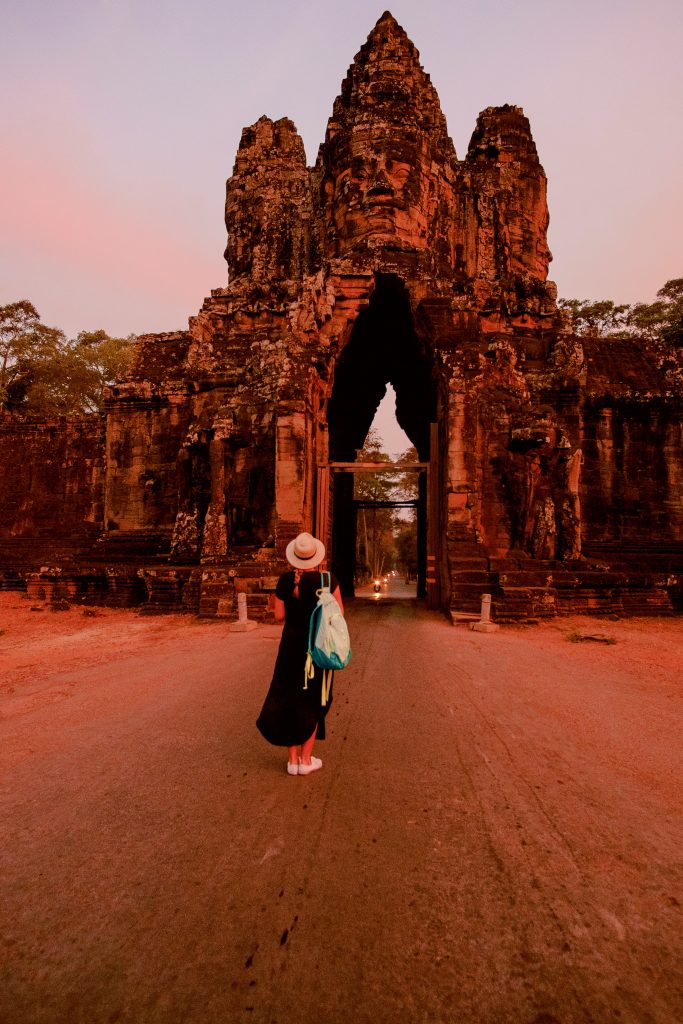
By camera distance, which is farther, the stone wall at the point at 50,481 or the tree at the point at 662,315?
the tree at the point at 662,315

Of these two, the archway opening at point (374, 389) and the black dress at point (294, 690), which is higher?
the archway opening at point (374, 389)

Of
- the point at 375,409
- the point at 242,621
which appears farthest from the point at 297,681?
the point at 375,409

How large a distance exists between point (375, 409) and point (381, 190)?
22.2 ft

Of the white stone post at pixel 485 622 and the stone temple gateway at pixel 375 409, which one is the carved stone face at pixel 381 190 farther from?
the white stone post at pixel 485 622

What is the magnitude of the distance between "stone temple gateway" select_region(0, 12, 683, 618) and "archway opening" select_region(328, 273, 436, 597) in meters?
0.11

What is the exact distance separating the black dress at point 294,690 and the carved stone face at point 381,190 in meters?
14.0

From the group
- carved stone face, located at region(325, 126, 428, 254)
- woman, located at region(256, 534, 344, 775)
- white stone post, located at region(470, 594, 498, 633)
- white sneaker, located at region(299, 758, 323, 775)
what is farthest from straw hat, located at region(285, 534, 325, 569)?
carved stone face, located at region(325, 126, 428, 254)

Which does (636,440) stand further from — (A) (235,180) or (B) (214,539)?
(A) (235,180)

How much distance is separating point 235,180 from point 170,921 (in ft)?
80.4

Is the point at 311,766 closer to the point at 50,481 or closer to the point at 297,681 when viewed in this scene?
the point at 297,681

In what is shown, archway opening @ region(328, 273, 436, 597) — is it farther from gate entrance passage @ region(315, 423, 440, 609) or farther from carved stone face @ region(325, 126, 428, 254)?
carved stone face @ region(325, 126, 428, 254)

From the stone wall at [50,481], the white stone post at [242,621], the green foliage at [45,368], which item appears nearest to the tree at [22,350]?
the green foliage at [45,368]

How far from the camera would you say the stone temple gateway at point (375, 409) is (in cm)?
1141

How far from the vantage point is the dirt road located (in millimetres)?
1746
